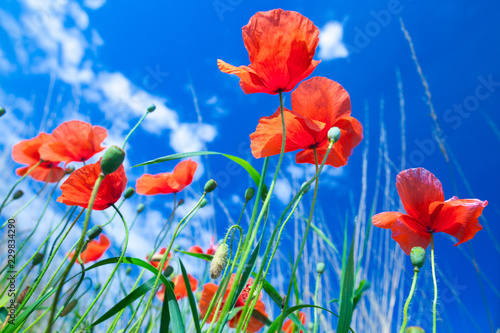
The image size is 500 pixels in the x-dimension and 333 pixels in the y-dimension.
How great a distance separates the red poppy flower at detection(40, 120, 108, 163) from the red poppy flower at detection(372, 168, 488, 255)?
712 millimetres

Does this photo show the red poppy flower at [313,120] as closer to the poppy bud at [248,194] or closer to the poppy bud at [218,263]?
the poppy bud at [248,194]

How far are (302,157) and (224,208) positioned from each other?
2.39ft

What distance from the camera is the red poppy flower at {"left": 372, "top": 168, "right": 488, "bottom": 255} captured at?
0.55m

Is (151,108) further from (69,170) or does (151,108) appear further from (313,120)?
(313,120)

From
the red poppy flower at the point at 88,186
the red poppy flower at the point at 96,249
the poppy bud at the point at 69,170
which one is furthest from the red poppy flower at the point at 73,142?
the red poppy flower at the point at 88,186

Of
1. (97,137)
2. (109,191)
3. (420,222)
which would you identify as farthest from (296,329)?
(97,137)

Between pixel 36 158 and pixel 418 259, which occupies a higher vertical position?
pixel 36 158

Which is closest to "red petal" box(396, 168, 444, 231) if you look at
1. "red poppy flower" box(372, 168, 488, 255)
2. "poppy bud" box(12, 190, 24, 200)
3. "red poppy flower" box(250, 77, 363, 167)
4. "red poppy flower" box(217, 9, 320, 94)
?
"red poppy flower" box(372, 168, 488, 255)

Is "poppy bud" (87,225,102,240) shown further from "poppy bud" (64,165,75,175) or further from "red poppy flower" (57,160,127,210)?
"poppy bud" (64,165,75,175)

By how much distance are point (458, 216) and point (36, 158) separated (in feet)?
3.73

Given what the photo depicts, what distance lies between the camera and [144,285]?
49cm

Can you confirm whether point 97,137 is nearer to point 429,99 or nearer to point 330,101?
point 330,101

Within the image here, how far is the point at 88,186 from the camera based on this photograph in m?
0.52

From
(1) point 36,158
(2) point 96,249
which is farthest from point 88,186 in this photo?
(1) point 36,158
